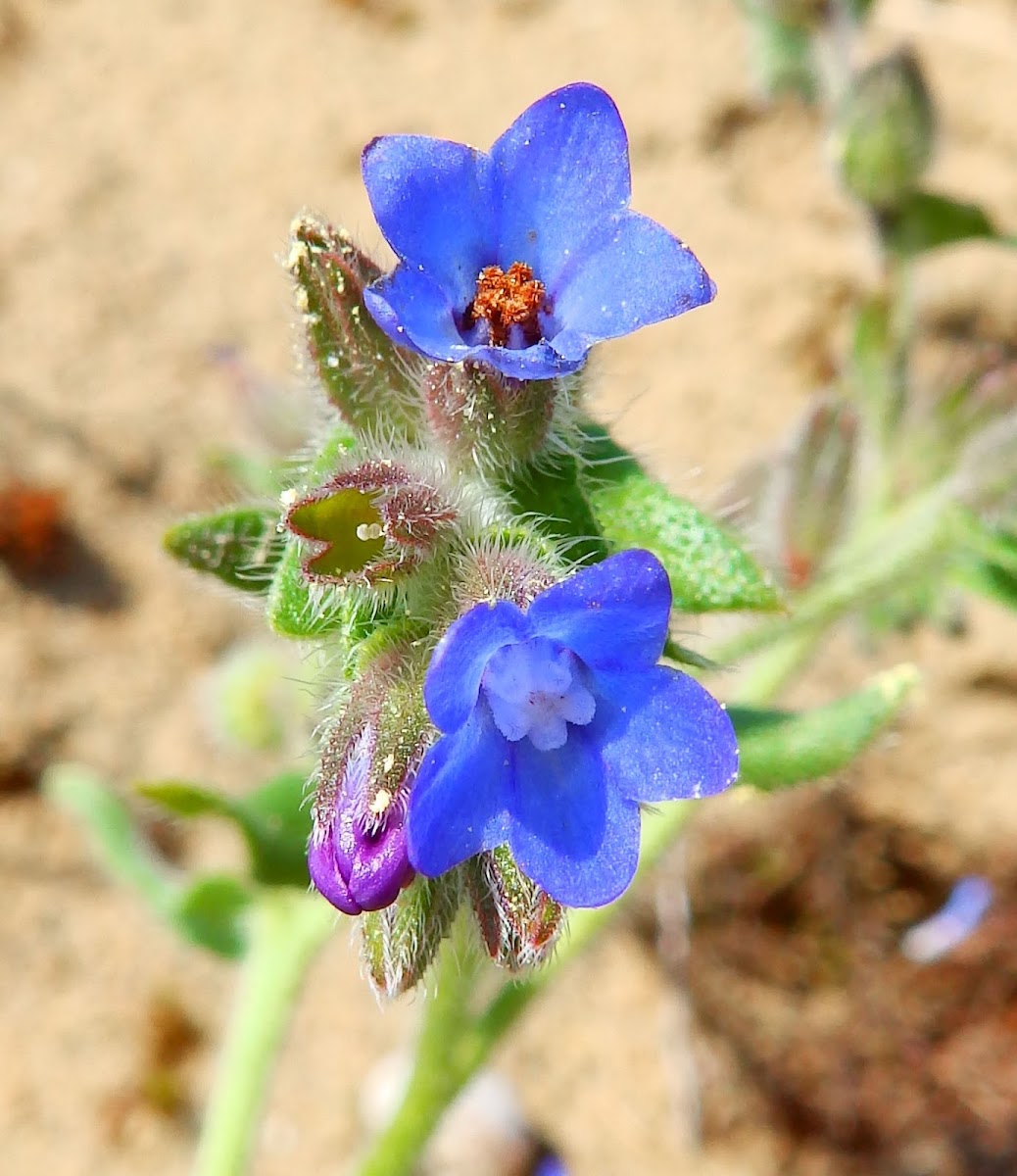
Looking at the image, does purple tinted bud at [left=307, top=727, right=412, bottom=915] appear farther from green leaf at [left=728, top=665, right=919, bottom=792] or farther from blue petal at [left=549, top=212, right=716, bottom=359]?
green leaf at [left=728, top=665, right=919, bottom=792]

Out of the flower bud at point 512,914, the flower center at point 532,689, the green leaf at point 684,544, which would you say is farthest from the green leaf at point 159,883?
the flower center at point 532,689

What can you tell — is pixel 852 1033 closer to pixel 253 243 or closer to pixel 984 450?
pixel 984 450

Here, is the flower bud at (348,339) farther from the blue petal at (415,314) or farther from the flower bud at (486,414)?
the blue petal at (415,314)

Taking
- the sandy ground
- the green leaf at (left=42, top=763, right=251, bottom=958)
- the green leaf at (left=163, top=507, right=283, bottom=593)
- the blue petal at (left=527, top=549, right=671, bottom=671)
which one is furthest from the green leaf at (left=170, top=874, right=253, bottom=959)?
the blue petal at (left=527, top=549, right=671, bottom=671)

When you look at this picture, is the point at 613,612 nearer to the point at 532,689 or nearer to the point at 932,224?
the point at 532,689

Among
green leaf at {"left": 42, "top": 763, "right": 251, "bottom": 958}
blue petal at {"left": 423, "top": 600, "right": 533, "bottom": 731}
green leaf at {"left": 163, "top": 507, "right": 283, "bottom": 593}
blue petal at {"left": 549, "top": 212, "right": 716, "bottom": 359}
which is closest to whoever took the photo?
blue petal at {"left": 423, "top": 600, "right": 533, "bottom": 731}

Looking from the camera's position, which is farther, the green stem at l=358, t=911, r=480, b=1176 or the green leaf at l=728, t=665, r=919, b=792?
the green stem at l=358, t=911, r=480, b=1176

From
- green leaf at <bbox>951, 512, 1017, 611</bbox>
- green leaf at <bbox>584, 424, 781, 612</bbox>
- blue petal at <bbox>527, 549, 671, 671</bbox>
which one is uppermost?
blue petal at <bbox>527, 549, 671, 671</bbox>

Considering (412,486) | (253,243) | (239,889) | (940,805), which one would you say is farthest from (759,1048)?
(253,243)
